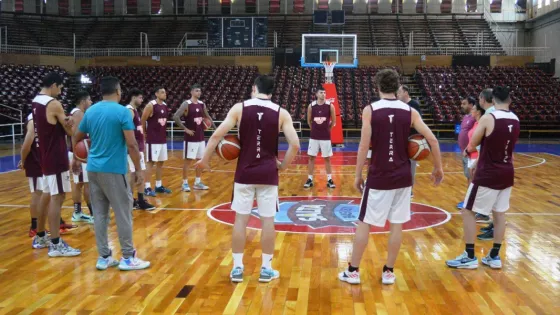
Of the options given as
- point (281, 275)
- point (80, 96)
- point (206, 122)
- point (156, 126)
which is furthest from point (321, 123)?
point (281, 275)

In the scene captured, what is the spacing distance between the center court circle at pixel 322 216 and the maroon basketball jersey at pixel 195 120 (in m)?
1.70

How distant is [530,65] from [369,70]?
8.24 metres

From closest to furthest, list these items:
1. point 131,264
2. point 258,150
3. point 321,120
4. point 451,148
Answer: point 258,150, point 131,264, point 321,120, point 451,148

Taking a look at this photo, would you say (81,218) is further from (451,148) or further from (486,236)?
(451,148)

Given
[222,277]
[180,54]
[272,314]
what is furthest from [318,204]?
[180,54]

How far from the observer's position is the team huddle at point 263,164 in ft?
14.1

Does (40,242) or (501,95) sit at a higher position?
(501,95)

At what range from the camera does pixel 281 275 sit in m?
A: 4.77

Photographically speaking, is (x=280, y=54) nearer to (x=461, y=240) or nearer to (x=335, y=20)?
(x=335, y=20)

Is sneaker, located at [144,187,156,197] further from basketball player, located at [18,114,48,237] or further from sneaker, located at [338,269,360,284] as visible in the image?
sneaker, located at [338,269,360,284]

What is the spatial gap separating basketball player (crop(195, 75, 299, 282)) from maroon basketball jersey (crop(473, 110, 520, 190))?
1824mm

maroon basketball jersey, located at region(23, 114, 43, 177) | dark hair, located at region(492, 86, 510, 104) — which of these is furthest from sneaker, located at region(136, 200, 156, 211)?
dark hair, located at region(492, 86, 510, 104)

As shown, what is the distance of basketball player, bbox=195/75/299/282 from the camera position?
171 inches

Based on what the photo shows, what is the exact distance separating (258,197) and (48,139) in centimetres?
236
